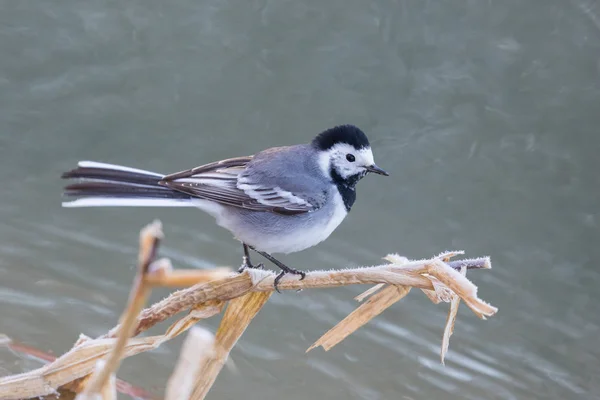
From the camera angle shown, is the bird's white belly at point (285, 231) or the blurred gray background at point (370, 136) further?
the blurred gray background at point (370, 136)

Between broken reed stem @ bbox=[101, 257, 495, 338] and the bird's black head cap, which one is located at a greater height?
the bird's black head cap

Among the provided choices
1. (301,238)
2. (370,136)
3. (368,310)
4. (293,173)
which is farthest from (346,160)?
(370,136)

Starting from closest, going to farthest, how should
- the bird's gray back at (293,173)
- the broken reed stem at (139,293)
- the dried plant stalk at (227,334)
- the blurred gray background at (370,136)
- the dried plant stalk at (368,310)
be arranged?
the broken reed stem at (139,293) < the dried plant stalk at (227,334) < the dried plant stalk at (368,310) < the bird's gray back at (293,173) < the blurred gray background at (370,136)

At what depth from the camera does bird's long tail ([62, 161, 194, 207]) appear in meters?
2.89

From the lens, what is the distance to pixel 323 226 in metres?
3.76

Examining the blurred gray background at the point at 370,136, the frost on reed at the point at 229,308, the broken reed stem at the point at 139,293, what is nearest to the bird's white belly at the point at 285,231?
the frost on reed at the point at 229,308

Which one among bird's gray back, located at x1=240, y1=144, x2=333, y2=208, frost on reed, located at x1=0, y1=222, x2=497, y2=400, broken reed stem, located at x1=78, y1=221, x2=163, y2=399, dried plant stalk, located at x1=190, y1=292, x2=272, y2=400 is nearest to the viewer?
broken reed stem, located at x1=78, y1=221, x2=163, y2=399

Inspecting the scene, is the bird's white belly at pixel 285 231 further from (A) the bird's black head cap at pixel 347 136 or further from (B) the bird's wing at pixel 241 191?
(A) the bird's black head cap at pixel 347 136

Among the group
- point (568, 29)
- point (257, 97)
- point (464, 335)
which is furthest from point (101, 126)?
point (568, 29)

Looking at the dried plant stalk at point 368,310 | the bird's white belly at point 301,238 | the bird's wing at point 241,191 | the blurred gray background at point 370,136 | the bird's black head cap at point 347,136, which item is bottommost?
the dried plant stalk at point 368,310

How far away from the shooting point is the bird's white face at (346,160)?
3828 mm

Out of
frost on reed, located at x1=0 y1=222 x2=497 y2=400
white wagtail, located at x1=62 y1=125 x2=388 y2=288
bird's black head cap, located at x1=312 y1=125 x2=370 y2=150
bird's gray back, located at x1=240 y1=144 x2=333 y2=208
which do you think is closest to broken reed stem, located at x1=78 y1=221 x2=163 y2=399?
frost on reed, located at x1=0 y1=222 x2=497 y2=400

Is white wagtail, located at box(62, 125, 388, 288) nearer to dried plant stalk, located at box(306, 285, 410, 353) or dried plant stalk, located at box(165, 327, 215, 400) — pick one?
dried plant stalk, located at box(306, 285, 410, 353)

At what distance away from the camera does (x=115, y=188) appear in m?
3.06
